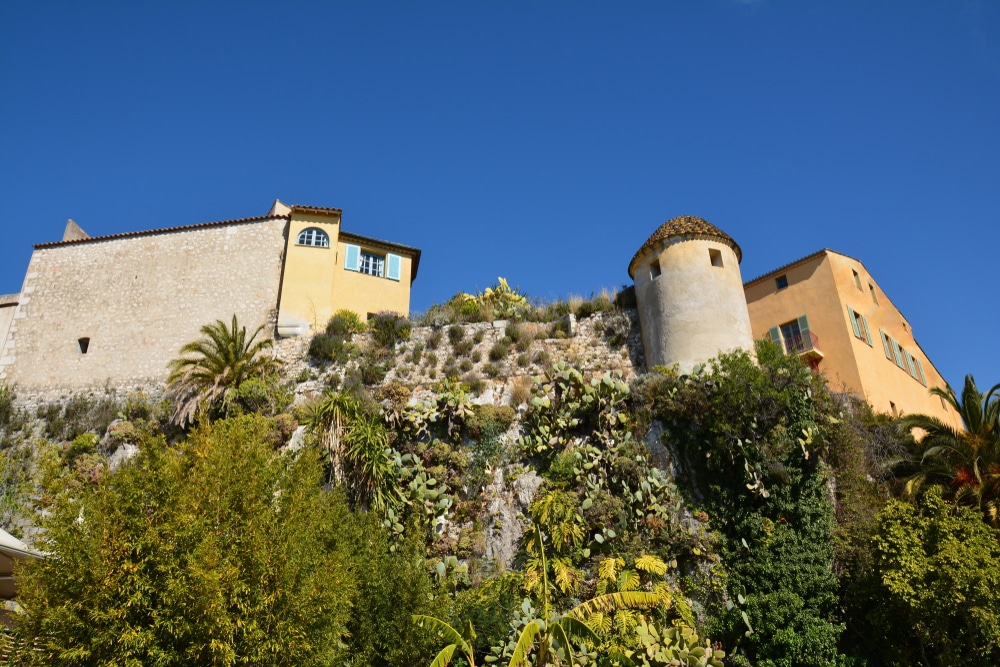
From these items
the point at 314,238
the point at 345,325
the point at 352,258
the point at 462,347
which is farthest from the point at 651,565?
the point at 314,238

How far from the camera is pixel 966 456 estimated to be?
1748cm

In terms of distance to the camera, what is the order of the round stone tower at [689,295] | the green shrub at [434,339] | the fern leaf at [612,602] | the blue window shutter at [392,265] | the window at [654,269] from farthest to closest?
1. the blue window shutter at [392,265]
2. the green shrub at [434,339]
3. the window at [654,269]
4. the round stone tower at [689,295]
5. the fern leaf at [612,602]

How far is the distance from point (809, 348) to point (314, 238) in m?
18.0

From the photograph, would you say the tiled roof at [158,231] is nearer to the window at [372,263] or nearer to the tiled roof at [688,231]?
the window at [372,263]

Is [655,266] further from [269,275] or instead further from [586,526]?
[269,275]

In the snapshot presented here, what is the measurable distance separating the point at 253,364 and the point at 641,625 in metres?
13.9

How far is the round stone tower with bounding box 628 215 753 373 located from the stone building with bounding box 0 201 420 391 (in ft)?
32.5

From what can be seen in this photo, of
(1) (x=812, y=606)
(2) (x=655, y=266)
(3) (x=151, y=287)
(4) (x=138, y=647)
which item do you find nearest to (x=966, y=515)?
(1) (x=812, y=606)

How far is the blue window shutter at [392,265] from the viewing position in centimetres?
2634

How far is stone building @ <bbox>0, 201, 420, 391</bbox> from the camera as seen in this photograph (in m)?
24.4

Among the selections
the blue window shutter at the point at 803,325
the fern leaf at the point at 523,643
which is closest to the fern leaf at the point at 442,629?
the fern leaf at the point at 523,643

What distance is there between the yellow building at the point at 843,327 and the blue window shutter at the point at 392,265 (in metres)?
13.4

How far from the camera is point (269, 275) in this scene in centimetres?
2522

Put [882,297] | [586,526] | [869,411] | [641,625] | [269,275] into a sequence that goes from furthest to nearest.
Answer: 1. [882,297]
2. [269,275]
3. [869,411]
4. [586,526]
5. [641,625]
